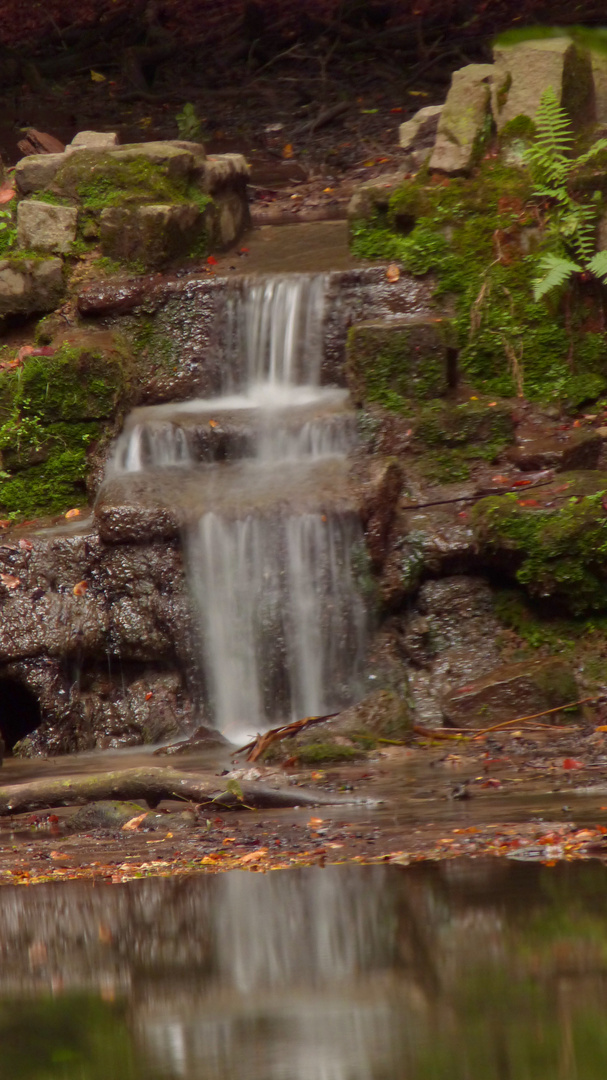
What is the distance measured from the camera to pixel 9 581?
963 cm

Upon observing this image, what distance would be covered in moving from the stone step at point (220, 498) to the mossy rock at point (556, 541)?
100 cm

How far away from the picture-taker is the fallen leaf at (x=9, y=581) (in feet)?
31.5

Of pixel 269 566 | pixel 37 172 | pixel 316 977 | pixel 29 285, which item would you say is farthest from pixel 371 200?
pixel 316 977

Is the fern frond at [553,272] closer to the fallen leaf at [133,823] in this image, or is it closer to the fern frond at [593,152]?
the fern frond at [593,152]

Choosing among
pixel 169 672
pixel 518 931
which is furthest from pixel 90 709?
pixel 518 931

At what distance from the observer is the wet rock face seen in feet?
31.0

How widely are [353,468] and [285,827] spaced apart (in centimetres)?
469

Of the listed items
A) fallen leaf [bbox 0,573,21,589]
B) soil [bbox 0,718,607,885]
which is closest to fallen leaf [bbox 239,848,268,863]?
soil [bbox 0,718,607,885]

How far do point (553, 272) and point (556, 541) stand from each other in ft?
7.85

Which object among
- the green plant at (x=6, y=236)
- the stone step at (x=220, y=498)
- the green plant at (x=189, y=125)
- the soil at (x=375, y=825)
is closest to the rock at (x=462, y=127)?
the stone step at (x=220, y=498)

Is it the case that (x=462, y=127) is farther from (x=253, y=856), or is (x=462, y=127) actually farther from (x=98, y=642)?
(x=253, y=856)

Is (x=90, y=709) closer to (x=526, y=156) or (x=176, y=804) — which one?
(x=176, y=804)

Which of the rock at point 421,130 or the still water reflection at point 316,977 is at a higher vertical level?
the rock at point 421,130

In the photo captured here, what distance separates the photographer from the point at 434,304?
11031mm
